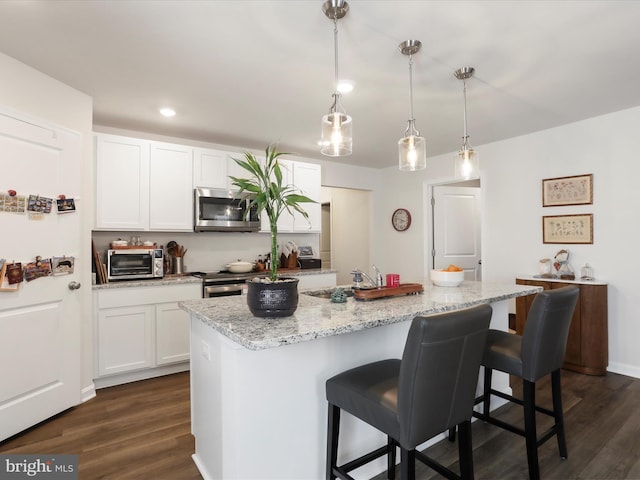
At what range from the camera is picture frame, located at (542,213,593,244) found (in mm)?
3500

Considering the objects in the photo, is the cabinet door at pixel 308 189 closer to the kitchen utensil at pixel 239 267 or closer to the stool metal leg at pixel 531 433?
the kitchen utensil at pixel 239 267

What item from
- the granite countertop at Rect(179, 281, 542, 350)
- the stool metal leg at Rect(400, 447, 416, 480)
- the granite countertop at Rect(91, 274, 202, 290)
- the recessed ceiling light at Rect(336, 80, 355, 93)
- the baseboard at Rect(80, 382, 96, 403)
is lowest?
the baseboard at Rect(80, 382, 96, 403)

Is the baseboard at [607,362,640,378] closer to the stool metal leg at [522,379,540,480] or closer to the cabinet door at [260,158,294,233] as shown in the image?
the stool metal leg at [522,379,540,480]

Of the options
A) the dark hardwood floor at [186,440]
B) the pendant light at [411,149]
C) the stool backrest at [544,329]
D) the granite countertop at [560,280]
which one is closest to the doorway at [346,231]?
the granite countertop at [560,280]

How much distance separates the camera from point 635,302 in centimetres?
323

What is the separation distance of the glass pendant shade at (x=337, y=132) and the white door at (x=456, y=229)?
3355mm

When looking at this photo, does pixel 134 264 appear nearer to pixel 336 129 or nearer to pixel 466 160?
pixel 336 129

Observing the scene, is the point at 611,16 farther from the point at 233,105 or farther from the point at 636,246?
the point at 233,105

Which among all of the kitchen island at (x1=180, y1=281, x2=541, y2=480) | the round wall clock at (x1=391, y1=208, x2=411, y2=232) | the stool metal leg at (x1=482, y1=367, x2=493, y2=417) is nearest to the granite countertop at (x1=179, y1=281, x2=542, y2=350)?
the kitchen island at (x1=180, y1=281, x2=541, y2=480)

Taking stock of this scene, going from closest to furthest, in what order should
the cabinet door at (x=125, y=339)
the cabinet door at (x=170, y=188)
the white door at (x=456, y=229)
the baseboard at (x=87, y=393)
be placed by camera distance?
the baseboard at (x=87, y=393)
the cabinet door at (x=125, y=339)
the cabinet door at (x=170, y=188)
the white door at (x=456, y=229)

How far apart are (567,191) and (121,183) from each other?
4.36 m

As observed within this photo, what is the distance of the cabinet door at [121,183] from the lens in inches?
124

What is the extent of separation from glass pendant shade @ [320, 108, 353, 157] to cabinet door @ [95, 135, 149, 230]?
2.18 m

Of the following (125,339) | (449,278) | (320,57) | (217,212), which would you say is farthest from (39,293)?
(449,278)
